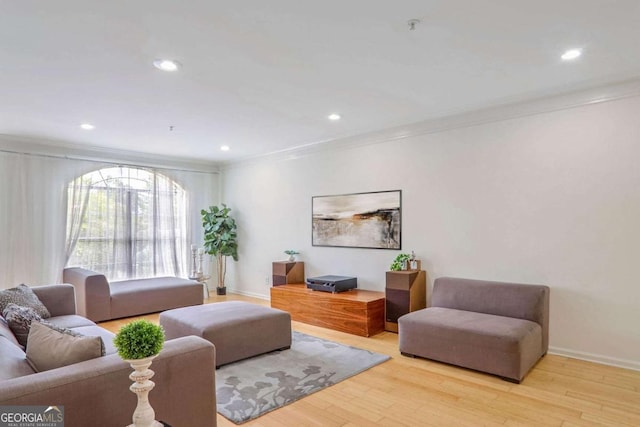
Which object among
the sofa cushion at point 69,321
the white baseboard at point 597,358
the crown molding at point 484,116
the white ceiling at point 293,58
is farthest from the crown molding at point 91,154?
the white baseboard at point 597,358

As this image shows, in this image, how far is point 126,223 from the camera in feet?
19.7

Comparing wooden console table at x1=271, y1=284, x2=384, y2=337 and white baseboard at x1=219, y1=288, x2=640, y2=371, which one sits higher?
wooden console table at x1=271, y1=284, x2=384, y2=337

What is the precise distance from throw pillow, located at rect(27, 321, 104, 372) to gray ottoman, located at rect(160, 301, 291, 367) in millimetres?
1478

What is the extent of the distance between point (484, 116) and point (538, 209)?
1.10 meters

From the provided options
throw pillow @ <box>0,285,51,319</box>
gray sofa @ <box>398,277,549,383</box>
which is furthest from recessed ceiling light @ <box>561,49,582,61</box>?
throw pillow @ <box>0,285,51,319</box>

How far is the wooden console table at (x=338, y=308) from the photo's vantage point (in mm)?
4222

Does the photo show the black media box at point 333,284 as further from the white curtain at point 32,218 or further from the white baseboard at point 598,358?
the white curtain at point 32,218

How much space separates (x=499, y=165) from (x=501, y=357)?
191 centimetres

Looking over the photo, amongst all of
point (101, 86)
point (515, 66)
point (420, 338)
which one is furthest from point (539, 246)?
Answer: point (101, 86)

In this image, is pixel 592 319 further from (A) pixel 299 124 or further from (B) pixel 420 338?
(A) pixel 299 124

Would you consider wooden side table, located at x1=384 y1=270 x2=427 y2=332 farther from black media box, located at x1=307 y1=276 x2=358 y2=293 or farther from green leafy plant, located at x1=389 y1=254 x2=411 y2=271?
black media box, located at x1=307 y1=276 x2=358 y2=293

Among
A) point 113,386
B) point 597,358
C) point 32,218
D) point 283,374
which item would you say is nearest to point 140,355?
point 113,386

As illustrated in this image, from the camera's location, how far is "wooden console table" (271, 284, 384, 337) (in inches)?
166

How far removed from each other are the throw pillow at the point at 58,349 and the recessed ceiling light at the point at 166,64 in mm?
1914
